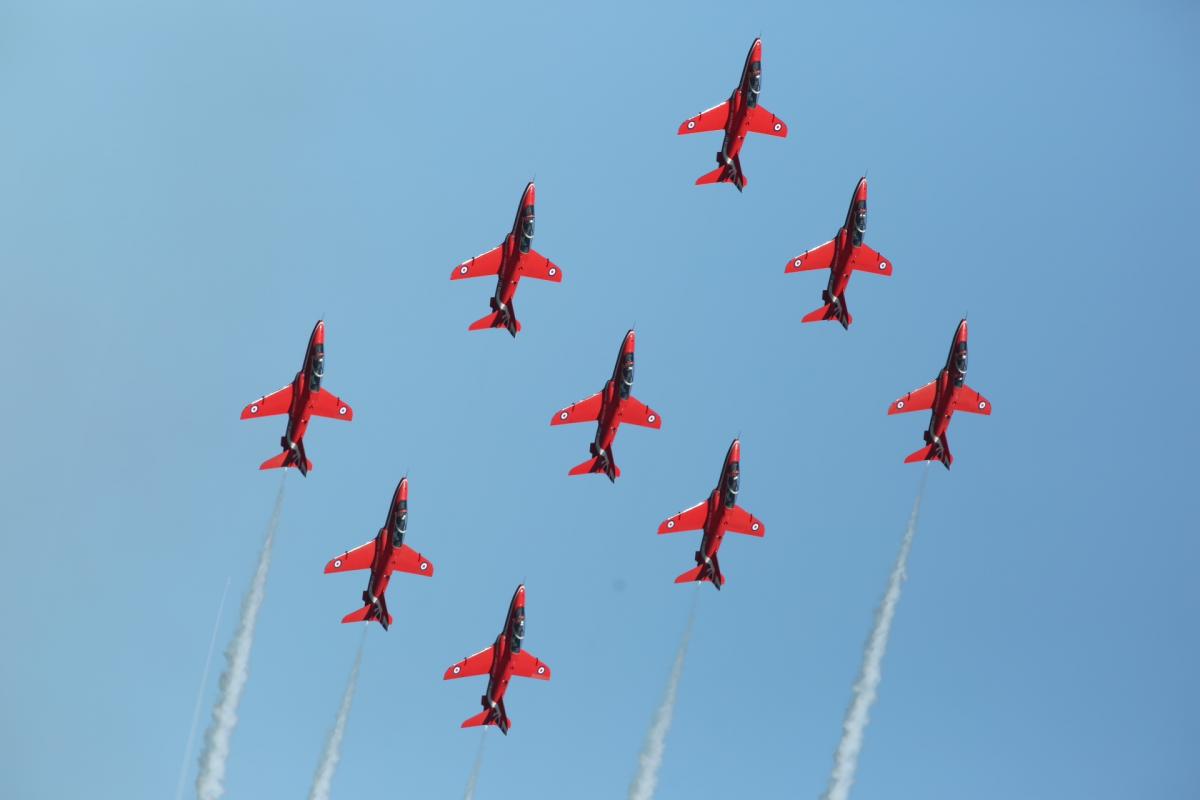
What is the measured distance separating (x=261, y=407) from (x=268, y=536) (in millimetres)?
7871

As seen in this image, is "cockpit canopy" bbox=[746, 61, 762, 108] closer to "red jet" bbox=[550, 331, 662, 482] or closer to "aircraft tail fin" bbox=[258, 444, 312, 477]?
"red jet" bbox=[550, 331, 662, 482]

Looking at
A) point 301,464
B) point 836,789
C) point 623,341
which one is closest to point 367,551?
point 301,464

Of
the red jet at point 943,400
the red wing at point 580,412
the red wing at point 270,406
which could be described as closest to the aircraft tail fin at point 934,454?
the red jet at point 943,400

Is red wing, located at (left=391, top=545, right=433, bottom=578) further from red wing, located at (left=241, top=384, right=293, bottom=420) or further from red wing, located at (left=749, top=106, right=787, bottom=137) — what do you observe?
red wing, located at (left=749, top=106, right=787, bottom=137)

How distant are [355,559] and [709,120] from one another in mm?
28059

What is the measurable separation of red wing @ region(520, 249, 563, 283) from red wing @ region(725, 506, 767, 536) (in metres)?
14.5

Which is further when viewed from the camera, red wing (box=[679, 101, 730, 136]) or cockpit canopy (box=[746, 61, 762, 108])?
red wing (box=[679, 101, 730, 136])

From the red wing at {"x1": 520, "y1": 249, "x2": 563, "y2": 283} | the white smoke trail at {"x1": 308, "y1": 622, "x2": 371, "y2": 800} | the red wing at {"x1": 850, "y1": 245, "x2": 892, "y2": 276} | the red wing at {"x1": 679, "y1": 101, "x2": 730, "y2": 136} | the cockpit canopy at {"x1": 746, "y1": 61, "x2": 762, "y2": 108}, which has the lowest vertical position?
the white smoke trail at {"x1": 308, "y1": 622, "x2": 371, "y2": 800}

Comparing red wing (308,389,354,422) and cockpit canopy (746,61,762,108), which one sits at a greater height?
cockpit canopy (746,61,762,108)

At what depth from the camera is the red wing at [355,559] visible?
363 feet

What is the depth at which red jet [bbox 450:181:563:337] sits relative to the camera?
10838cm

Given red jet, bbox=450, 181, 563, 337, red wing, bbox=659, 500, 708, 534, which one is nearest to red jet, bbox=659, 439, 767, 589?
red wing, bbox=659, 500, 708, 534

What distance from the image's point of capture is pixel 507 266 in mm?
108938

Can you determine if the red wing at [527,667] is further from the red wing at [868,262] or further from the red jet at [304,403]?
the red wing at [868,262]
